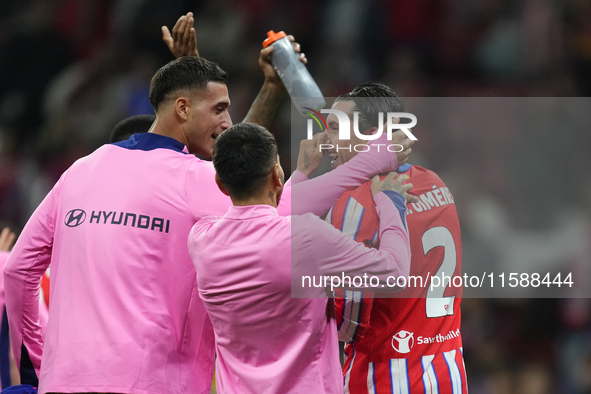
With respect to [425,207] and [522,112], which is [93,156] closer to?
[425,207]

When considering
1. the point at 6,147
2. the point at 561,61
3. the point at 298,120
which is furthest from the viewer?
the point at 6,147

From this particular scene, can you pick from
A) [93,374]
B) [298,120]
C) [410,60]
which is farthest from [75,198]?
[410,60]

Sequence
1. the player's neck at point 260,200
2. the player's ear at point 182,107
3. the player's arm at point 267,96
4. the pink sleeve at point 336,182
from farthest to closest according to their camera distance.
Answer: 1. the player's arm at point 267,96
2. the player's ear at point 182,107
3. the pink sleeve at point 336,182
4. the player's neck at point 260,200

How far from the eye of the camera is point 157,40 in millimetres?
9094

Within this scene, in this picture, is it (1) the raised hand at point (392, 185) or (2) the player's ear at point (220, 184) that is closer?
(2) the player's ear at point (220, 184)

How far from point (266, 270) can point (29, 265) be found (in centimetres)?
113

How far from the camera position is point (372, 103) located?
3303 millimetres

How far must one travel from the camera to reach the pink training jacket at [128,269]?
279 centimetres

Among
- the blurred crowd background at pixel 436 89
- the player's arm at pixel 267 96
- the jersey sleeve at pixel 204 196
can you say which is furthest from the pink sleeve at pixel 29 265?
the blurred crowd background at pixel 436 89

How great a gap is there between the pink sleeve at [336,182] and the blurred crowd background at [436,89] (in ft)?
11.5

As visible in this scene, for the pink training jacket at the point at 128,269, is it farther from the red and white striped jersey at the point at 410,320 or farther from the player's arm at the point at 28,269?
the red and white striped jersey at the point at 410,320

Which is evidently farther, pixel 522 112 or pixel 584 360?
pixel 522 112

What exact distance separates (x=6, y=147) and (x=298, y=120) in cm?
642

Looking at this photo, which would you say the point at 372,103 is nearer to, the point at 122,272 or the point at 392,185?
the point at 392,185
